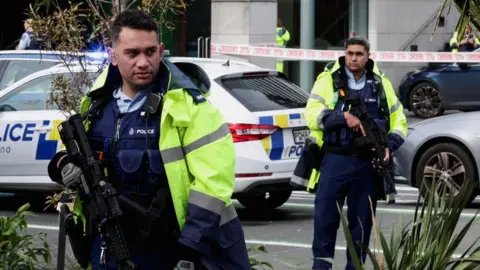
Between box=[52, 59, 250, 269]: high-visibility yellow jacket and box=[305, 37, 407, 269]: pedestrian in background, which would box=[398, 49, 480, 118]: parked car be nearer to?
box=[305, 37, 407, 269]: pedestrian in background

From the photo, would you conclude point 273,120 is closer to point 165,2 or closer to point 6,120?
point 6,120

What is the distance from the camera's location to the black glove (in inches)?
180

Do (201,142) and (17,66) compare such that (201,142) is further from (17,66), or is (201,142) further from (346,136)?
(17,66)

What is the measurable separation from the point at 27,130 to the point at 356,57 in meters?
4.89

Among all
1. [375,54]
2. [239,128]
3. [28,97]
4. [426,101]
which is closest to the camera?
[239,128]

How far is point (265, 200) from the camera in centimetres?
1245

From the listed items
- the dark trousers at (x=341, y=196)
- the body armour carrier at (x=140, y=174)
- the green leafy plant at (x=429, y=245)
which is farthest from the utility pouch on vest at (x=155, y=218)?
the dark trousers at (x=341, y=196)

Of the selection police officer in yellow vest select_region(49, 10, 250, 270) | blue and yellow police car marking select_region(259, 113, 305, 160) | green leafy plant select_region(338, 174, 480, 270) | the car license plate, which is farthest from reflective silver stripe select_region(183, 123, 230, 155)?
the car license plate

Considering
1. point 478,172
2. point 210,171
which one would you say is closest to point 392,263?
point 210,171

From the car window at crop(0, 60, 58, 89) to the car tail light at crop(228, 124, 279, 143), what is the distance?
2970 mm

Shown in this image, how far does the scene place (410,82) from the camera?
23.5m

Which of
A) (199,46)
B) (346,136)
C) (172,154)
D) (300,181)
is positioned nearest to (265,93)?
(300,181)

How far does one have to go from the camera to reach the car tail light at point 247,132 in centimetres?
1123

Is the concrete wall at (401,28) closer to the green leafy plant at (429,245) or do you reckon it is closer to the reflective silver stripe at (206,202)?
the green leafy plant at (429,245)
